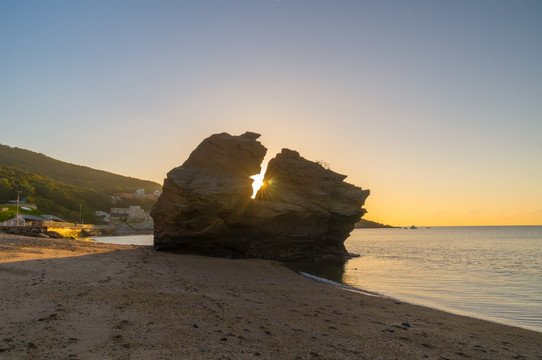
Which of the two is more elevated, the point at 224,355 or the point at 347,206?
the point at 347,206

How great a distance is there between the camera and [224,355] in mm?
6617

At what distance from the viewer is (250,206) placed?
32.2 m

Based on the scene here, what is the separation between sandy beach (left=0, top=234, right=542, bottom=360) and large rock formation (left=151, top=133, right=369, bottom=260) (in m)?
12.8

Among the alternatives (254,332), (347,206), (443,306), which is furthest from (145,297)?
(347,206)

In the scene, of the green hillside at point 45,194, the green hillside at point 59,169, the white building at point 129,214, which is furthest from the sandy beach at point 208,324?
the green hillside at point 59,169

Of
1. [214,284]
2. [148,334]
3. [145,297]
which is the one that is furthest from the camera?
[214,284]

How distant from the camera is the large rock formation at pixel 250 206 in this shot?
28.1m

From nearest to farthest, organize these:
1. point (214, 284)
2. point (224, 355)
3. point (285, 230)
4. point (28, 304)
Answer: point (224, 355), point (28, 304), point (214, 284), point (285, 230)

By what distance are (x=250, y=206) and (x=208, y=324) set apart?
23.6 meters

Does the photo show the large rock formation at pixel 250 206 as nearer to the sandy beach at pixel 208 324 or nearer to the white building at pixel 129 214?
the sandy beach at pixel 208 324

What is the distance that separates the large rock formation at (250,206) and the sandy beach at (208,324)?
12.8 m

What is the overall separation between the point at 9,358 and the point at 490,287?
936 inches

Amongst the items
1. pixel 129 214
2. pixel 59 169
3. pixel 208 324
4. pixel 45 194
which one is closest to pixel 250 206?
pixel 208 324

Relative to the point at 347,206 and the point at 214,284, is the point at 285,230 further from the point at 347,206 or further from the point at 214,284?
the point at 214,284
